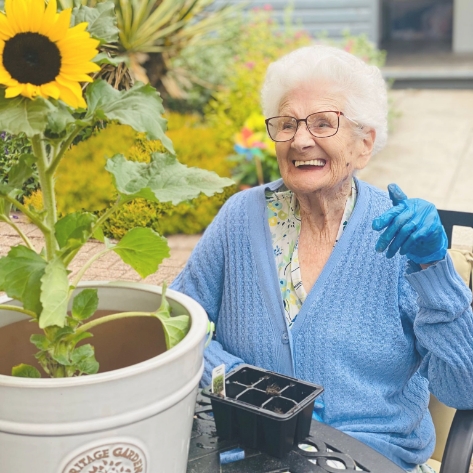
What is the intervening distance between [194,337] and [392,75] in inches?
333

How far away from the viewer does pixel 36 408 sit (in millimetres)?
922

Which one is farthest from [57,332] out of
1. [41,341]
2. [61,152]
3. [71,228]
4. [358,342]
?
[358,342]

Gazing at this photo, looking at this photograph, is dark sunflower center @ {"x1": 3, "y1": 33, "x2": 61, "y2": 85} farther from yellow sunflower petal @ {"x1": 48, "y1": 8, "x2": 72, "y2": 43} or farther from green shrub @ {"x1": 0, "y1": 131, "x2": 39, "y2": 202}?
green shrub @ {"x1": 0, "y1": 131, "x2": 39, "y2": 202}

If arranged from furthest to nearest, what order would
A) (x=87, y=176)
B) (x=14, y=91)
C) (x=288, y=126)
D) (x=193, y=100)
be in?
(x=193, y=100) → (x=288, y=126) → (x=87, y=176) → (x=14, y=91)

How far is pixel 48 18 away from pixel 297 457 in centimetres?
83

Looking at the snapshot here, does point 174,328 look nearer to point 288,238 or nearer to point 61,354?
point 61,354

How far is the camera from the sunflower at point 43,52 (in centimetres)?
92

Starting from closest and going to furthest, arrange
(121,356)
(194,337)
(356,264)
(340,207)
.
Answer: (194,337) < (121,356) < (356,264) < (340,207)

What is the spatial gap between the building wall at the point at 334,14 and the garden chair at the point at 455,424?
7605 mm

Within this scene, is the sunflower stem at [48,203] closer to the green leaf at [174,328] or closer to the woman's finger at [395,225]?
the green leaf at [174,328]

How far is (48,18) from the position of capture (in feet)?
3.08

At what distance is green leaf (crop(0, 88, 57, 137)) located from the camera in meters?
0.91

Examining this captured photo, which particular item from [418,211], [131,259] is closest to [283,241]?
[418,211]

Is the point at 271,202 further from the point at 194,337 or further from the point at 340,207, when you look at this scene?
the point at 194,337
